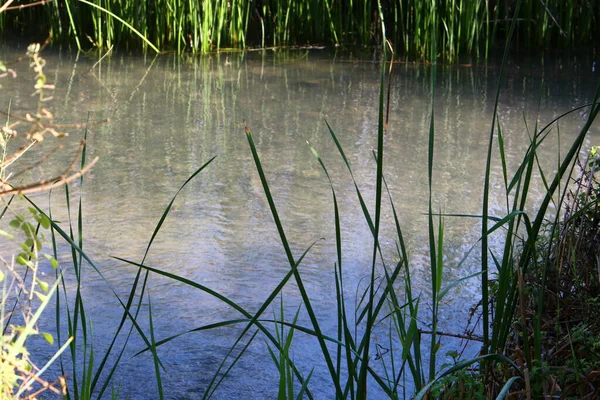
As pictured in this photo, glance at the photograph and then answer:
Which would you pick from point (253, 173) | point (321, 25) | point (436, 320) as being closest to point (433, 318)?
point (436, 320)

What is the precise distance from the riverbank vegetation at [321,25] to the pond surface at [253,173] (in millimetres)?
253

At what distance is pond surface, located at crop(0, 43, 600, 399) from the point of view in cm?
174

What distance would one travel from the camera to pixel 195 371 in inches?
61.0

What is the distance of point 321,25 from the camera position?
17.1 ft

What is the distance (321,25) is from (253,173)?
2.76 m

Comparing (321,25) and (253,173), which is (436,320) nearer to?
(253,173)

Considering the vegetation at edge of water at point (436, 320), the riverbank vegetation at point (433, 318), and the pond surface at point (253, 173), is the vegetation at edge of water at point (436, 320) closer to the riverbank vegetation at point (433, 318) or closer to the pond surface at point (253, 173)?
the riverbank vegetation at point (433, 318)

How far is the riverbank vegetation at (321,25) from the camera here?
183 inches

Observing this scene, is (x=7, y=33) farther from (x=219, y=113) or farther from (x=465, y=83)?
(x=465, y=83)

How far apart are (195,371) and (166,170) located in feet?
4.15

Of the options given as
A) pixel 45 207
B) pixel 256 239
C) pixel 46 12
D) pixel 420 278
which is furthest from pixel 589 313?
pixel 46 12

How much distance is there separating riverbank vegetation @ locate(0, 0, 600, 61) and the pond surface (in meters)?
0.25

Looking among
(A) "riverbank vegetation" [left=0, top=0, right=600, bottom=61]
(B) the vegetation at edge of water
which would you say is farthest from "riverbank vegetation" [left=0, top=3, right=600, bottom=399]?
(A) "riverbank vegetation" [left=0, top=0, right=600, bottom=61]

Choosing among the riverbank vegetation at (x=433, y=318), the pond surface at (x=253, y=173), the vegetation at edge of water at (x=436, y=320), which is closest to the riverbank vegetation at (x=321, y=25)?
the pond surface at (x=253, y=173)
